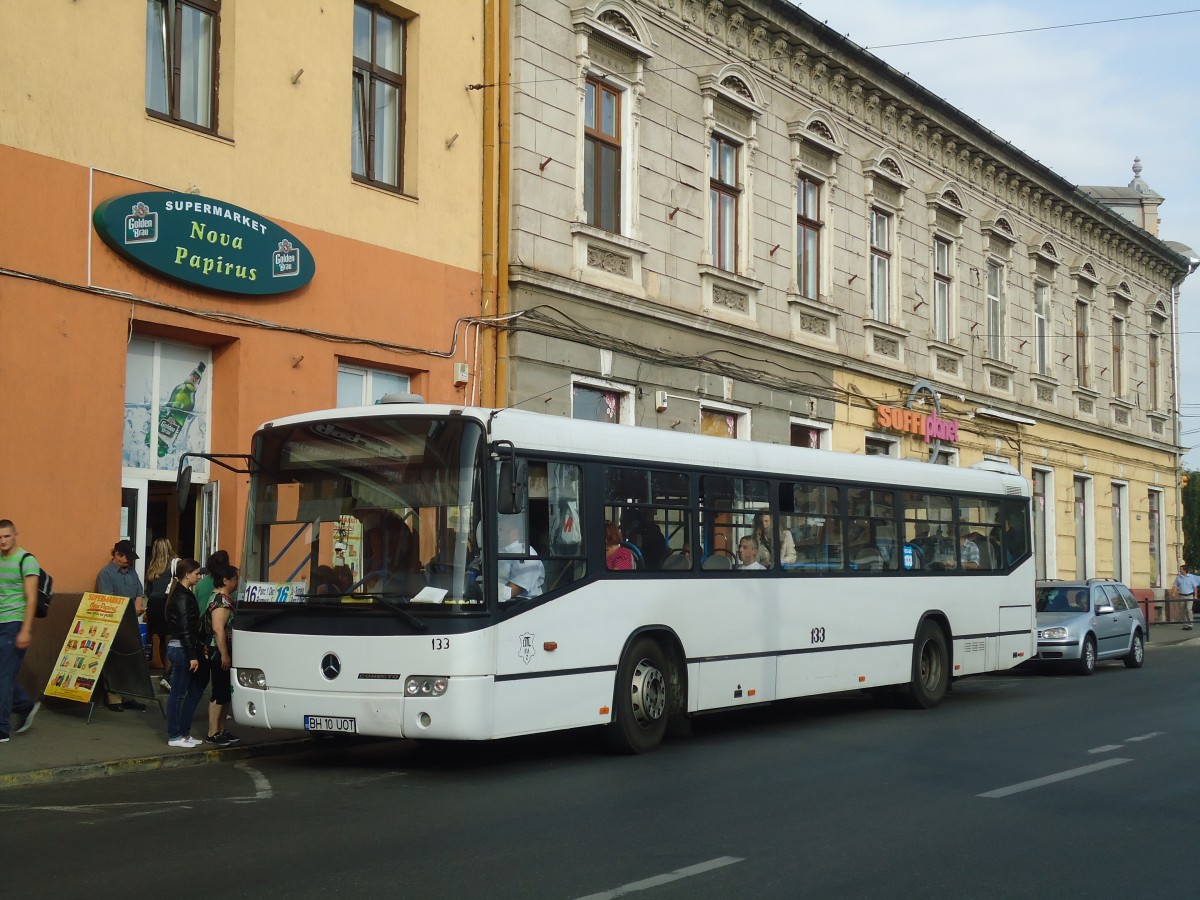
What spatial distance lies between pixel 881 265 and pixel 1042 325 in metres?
9.22

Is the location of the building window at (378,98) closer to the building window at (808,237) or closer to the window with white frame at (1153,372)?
the building window at (808,237)

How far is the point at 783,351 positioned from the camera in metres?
24.4

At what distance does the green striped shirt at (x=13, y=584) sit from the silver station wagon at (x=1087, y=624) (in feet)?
51.5

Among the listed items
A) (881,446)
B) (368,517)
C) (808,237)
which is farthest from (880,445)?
(368,517)

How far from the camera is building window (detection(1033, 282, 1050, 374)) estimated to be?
35375 millimetres

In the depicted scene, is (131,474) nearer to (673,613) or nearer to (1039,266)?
(673,613)

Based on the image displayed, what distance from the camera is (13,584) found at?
11891mm

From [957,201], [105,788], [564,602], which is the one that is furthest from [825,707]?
[957,201]

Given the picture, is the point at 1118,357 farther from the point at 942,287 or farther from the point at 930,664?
the point at 930,664

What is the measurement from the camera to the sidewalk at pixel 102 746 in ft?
35.1

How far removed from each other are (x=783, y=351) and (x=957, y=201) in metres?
8.80

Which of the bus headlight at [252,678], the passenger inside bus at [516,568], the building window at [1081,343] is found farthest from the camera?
the building window at [1081,343]

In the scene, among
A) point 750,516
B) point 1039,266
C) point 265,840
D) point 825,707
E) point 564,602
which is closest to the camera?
point 265,840

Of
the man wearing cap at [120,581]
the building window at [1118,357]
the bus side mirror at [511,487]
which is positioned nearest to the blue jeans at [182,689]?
the man wearing cap at [120,581]
